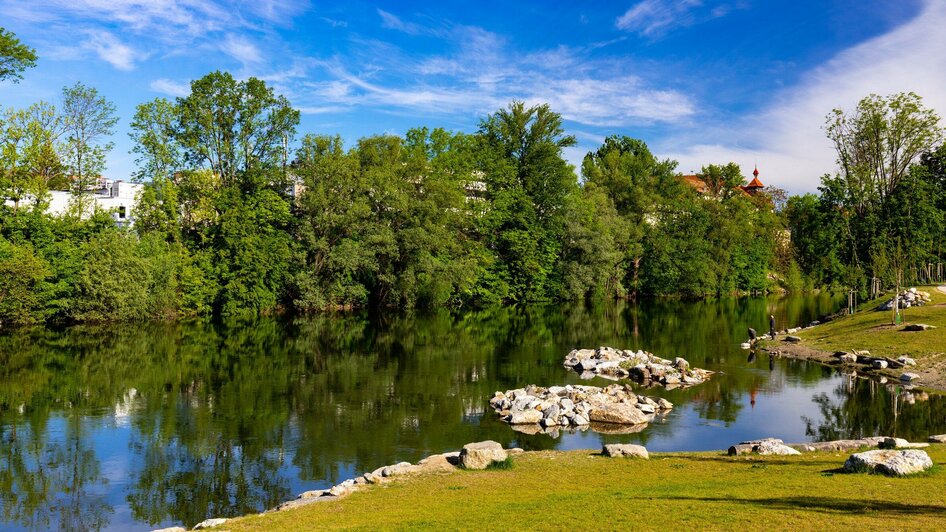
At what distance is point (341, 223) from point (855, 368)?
5123 cm

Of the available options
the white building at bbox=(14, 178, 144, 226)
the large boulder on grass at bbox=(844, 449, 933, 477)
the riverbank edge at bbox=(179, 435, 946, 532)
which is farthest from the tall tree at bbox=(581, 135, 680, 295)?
the large boulder on grass at bbox=(844, 449, 933, 477)

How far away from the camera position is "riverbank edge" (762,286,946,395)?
35.4m

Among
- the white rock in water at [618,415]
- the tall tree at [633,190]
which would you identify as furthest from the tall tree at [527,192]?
the white rock in water at [618,415]

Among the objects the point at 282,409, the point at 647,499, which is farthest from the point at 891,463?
the point at 282,409

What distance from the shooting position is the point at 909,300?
55000 millimetres

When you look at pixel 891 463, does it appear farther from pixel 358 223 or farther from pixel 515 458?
pixel 358 223

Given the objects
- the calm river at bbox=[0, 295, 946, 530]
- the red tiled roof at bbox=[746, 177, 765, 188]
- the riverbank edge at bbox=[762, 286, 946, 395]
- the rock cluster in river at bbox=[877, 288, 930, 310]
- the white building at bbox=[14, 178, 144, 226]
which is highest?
the red tiled roof at bbox=[746, 177, 765, 188]

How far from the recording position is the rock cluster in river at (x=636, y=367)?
37750 mm

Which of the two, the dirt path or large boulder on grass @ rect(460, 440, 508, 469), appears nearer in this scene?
large boulder on grass @ rect(460, 440, 508, 469)

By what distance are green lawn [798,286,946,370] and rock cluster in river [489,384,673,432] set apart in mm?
19381

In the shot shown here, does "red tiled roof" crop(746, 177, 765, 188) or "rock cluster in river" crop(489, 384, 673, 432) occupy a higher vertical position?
"red tiled roof" crop(746, 177, 765, 188)

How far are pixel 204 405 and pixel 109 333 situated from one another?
29214 millimetres

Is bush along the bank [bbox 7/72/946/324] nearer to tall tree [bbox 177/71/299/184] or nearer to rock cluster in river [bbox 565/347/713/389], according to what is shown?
tall tree [bbox 177/71/299/184]

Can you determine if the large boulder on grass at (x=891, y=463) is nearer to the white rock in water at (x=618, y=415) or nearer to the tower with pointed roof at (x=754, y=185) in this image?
the white rock in water at (x=618, y=415)
